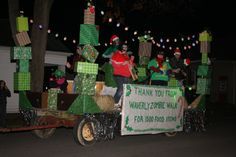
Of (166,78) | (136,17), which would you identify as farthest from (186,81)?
(136,17)

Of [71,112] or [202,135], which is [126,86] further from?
[202,135]

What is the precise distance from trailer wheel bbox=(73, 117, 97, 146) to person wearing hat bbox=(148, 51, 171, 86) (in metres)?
3.34

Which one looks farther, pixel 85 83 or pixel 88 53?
pixel 88 53

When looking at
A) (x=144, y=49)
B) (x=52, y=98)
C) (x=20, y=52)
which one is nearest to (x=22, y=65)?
(x=20, y=52)

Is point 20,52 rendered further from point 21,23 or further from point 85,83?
point 85,83

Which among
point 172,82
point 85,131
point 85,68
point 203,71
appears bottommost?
point 85,131

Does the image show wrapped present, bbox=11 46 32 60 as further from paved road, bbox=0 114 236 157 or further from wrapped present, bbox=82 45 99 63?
paved road, bbox=0 114 236 157

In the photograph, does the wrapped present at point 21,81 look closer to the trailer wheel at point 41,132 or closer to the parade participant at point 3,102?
the trailer wheel at point 41,132

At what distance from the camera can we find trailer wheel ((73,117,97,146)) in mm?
9430

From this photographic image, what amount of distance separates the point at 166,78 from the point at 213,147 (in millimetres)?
2726

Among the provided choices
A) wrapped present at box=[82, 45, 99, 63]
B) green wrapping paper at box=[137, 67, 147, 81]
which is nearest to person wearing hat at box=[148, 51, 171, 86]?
Answer: green wrapping paper at box=[137, 67, 147, 81]

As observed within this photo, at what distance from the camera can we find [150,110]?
1081 centimetres

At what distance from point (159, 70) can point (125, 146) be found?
2.99m

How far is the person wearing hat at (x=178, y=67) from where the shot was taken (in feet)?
42.5
